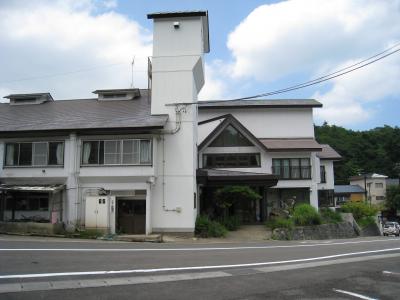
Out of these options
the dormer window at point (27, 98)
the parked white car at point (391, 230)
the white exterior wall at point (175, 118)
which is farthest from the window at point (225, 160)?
the parked white car at point (391, 230)

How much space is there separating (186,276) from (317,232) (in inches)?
894

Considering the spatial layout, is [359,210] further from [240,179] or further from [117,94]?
[117,94]

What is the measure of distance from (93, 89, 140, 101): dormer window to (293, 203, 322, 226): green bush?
46.2 ft

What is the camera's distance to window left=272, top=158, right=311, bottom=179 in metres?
37.1

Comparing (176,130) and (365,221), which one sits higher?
(176,130)

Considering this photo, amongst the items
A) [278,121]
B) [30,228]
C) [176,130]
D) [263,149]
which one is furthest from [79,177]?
[278,121]

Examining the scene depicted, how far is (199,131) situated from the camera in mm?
36906

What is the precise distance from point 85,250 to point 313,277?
27.4ft

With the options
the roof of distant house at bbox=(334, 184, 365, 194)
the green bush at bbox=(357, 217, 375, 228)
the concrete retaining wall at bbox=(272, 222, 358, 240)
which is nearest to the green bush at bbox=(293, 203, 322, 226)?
the concrete retaining wall at bbox=(272, 222, 358, 240)

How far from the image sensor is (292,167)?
37.4m

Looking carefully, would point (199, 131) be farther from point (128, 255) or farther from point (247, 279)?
point (247, 279)

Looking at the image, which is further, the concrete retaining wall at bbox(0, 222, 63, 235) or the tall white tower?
the tall white tower

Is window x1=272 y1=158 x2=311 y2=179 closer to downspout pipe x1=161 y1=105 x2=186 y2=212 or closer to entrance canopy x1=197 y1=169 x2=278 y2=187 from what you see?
entrance canopy x1=197 y1=169 x2=278 y2=187

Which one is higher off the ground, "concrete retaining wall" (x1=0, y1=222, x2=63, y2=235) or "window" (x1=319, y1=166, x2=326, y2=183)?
"window" (x1=319, y1=166, x2=326, y2=183)
